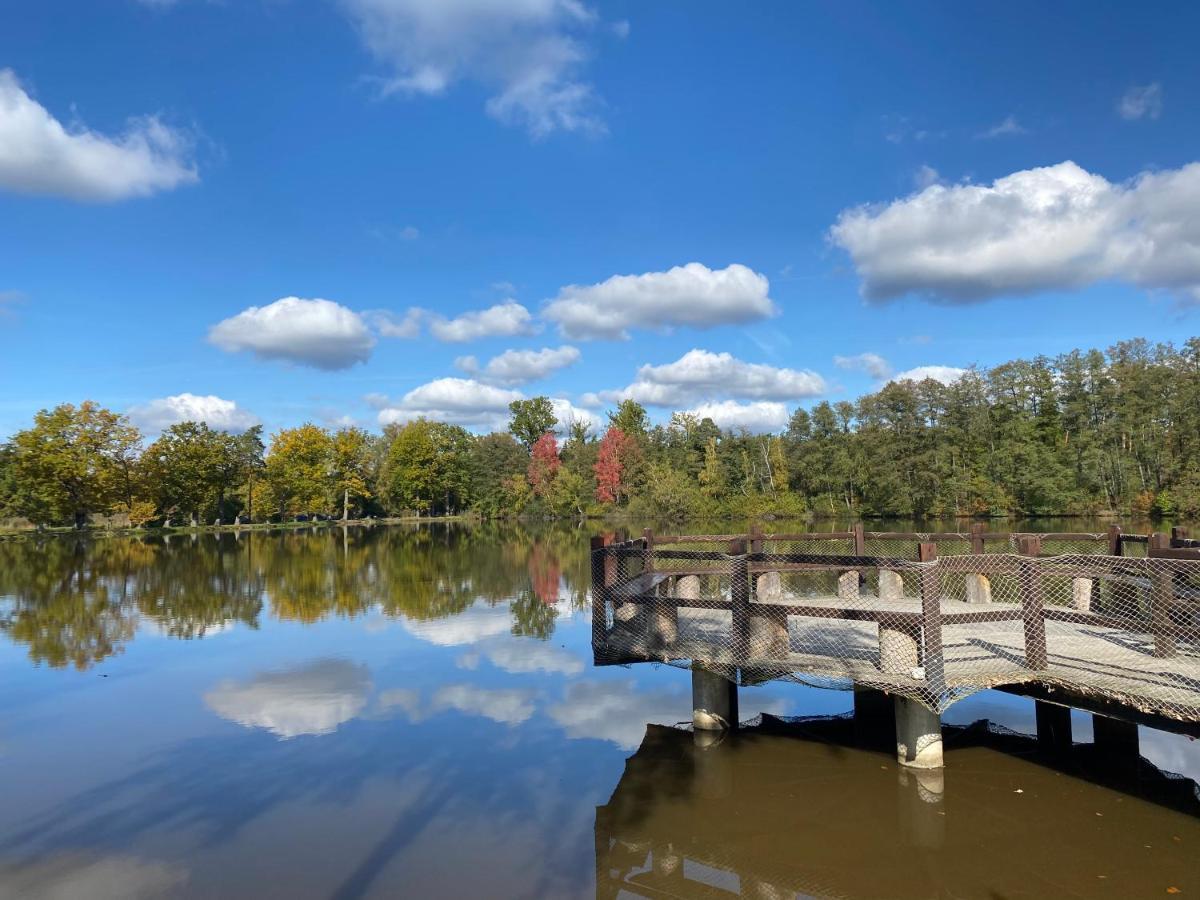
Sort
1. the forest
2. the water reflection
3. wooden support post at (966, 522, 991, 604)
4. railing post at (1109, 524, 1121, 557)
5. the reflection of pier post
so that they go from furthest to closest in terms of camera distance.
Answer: the forest → the water reflection → wooden support post at (966, 522, 991, 604) → railing post at (1109, 524, 1121, 557) → the reflection of pier post

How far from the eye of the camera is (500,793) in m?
7.93

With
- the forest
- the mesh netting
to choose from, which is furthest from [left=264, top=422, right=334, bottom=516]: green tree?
the mesh netting

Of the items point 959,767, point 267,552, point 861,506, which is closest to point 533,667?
point 959,767

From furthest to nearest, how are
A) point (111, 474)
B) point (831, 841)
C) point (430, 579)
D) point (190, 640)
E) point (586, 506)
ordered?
point (586, 506) < point (111, 474) < point (430, 579) < point (190, 640) < point (831, 841)

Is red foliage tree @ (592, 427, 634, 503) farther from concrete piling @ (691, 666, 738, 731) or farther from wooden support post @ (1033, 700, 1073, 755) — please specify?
wooden support post @ (1033, 700, 1073, 755)

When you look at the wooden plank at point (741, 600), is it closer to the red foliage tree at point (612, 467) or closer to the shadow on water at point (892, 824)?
the shadow on water at point (892, 824)

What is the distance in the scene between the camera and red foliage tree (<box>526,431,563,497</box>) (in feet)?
270

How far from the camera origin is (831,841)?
650cm

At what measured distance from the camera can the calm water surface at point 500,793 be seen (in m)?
6.11

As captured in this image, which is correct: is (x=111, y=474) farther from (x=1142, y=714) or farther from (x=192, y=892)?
(x=1142, y=714)

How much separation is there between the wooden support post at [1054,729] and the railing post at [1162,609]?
1.31 m

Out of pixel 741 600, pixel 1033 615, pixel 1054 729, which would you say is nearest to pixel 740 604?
pixel 741 600

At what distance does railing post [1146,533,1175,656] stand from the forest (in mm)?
48843

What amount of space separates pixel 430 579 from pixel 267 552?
17.9m
